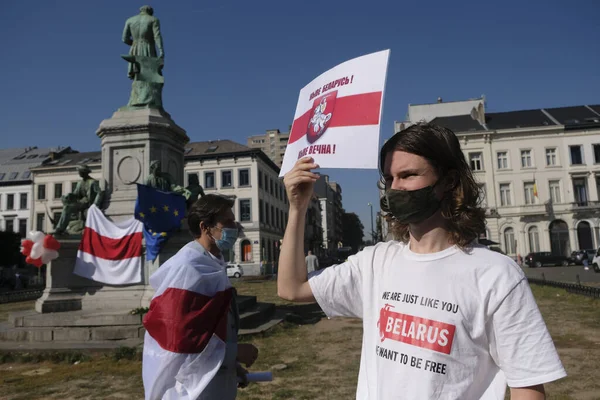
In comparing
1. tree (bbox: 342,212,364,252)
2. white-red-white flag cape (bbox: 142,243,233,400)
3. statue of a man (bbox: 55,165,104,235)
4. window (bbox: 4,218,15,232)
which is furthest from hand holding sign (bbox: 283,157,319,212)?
tree (bbox: 342,212,364,252)

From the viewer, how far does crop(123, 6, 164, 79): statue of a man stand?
12625mm

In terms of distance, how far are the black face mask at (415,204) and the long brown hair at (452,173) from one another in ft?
0.21

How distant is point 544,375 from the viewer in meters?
1.38

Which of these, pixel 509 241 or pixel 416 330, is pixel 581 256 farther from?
pixel 416 330

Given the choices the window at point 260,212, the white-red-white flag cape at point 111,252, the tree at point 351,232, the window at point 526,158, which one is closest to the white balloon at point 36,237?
the white-red-white flag cape at point 111,252

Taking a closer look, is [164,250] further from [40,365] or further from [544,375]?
[544,375]

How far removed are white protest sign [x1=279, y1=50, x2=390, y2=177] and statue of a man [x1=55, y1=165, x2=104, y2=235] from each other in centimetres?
1009

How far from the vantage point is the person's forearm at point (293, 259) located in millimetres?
1941

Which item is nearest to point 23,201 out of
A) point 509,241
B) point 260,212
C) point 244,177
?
point 244,177

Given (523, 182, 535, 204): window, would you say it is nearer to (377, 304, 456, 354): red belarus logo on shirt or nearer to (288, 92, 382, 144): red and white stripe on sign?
(288, 92, 382, 144): red and white stripe on sign

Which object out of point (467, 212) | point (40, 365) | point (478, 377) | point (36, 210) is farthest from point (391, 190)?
point (36, 210)

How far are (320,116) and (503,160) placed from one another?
50.2 metres

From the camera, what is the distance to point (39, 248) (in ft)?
31.5

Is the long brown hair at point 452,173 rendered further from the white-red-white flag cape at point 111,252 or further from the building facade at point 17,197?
the building facade at point 17,197
